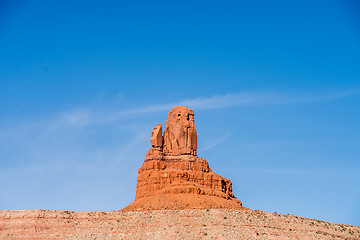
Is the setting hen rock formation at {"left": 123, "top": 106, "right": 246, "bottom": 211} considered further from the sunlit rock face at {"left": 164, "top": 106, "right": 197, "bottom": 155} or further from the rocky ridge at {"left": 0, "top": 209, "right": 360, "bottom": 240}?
the rocky ridge at {"left": 0, "top": 209, "right": 360, "bottom": 240}

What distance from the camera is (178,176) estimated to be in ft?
374

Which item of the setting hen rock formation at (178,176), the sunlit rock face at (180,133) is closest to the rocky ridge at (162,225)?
the setting hen rock formation at (178,176)

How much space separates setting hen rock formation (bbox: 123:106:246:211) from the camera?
4232 inches

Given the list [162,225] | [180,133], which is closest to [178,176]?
[180,133]

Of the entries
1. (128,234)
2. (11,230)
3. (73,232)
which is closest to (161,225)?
(128,234)

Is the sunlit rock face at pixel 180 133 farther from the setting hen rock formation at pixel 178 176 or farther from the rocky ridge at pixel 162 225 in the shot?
the rocky ridge at pixel 162 225

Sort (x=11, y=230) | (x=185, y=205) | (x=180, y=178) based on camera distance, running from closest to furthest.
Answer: (x=11, y=230) → (x=185, y=205) → (x=180, y=178)

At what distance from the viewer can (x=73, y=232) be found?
320 ft

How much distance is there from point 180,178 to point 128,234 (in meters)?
19.7

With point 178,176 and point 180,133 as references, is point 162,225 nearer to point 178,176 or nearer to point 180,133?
point 178,176

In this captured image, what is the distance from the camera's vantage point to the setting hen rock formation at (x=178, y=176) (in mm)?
107500

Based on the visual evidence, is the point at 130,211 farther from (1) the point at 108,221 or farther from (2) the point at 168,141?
(2) the point at 168,141

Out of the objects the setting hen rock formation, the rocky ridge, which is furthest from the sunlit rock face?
the rocky ridge

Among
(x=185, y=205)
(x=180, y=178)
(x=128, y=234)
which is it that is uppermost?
(x=180, y=178)
